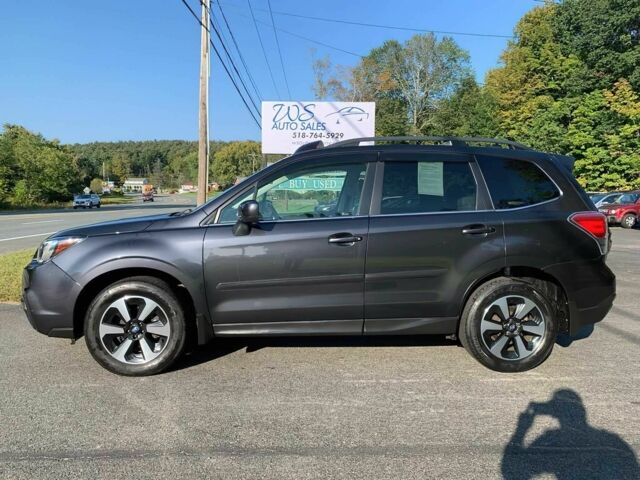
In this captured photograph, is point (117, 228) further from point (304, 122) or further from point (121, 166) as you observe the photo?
point (121, 166)

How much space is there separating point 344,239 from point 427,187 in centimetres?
88

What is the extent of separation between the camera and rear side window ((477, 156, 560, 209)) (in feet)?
14.0

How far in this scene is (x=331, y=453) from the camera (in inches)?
116

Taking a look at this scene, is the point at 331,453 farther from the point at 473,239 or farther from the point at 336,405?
the point at 473,239

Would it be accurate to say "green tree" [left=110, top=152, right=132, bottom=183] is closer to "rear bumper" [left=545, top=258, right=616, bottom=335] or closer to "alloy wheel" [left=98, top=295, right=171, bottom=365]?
"alloy wheel" [left=98, top=295, right=171, bottom=365]

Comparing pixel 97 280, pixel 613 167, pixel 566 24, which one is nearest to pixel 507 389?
pixel 97 280

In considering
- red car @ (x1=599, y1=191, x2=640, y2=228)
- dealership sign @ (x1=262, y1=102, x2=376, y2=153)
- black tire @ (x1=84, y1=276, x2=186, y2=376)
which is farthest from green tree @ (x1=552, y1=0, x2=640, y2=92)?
black tire @ (x1=84, y1=276, x2=186, y2=376)

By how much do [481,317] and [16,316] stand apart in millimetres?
5344

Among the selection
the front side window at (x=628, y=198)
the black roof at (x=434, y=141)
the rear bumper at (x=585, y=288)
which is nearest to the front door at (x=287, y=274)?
the black roof at (x=434, y=141)

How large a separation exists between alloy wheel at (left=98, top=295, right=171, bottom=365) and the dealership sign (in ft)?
43.9

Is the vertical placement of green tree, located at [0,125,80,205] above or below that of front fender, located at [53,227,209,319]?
above

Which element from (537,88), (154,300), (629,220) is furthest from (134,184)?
(154,300)

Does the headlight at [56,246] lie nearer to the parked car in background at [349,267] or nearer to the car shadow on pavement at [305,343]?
the parked car in background at [349,267]

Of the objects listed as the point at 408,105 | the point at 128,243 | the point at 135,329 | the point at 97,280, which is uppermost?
the point at 408,105
